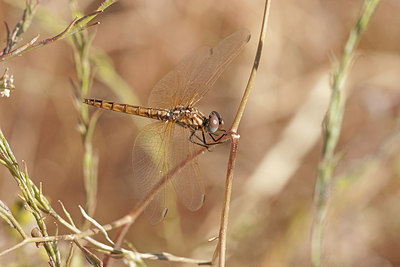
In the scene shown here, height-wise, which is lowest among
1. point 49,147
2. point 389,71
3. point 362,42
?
point 49,147

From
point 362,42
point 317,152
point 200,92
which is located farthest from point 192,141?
point 362,42

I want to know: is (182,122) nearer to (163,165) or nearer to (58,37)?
(163,165)

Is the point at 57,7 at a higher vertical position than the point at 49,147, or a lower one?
higher

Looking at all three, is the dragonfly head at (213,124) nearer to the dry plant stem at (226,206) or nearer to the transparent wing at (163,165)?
the transparent wing at (163,165)

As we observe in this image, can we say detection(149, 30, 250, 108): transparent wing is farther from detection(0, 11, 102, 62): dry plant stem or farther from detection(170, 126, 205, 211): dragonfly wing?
detection(0, 11, 102, 62): dry plant stem

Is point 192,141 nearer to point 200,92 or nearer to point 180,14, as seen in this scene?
point 200,92

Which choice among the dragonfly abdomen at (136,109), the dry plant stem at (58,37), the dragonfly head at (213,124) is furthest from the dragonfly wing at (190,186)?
the dry plant stem at (58,37)

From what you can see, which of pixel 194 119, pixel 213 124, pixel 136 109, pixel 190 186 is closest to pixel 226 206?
pixel 190 186
